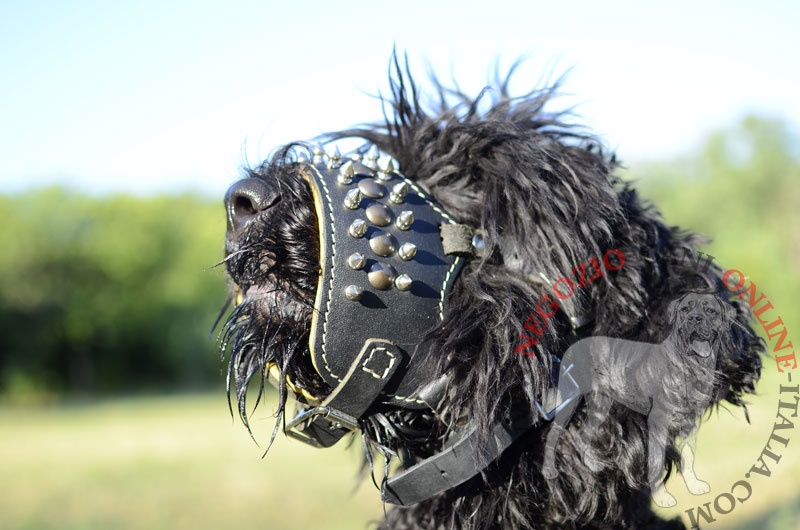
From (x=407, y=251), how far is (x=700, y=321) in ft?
2.34

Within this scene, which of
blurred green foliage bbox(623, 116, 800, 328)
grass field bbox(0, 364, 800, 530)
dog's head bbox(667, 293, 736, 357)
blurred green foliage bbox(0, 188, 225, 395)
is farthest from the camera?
blurred green foliage bbox(0, 188, 225, 395)

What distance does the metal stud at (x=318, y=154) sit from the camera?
1.85 meters

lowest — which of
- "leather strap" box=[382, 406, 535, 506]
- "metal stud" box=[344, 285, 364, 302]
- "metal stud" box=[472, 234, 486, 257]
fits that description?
"leather strap" box=[382, 406, 535, 506]

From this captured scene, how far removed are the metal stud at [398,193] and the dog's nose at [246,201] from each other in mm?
292

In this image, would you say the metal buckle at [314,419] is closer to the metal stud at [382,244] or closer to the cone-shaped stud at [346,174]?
the metal stud at [382,244]

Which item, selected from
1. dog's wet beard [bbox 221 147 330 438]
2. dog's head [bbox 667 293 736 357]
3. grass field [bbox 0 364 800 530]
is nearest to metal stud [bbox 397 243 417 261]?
dog's wet beard [bbox 221 147 330 438]

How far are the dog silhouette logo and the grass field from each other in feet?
2.82

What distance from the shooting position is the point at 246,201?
5.55ft

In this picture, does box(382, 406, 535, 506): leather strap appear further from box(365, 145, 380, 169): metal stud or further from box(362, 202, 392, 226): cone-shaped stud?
box(365, 145, 380, 169): metal stud

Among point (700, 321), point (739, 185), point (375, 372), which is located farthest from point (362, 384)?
point (739, 185)

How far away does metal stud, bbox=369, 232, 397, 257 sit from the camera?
1668mm

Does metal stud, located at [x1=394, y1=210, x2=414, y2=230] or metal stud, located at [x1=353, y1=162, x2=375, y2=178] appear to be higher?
metal stud, located at [x1=353, y1=162, x2=375, y2=178]

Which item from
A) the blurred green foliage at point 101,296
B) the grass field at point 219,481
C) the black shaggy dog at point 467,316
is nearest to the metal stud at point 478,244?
the black shaggy dog at point 467,316

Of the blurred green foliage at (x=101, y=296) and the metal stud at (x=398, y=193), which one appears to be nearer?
the metal stud at (x=398, y=193)
